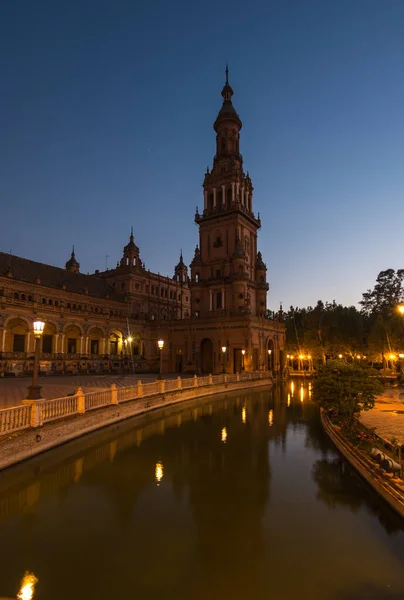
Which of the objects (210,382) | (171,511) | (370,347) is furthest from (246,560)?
(370,347)

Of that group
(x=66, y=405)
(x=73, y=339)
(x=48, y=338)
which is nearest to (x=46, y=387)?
(x=66, y=405)

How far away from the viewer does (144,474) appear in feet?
33.8

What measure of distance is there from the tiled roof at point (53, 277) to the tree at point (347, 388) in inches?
1417

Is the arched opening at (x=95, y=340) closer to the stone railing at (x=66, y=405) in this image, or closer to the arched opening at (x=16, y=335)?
the arched opening at (x=16, y=335)

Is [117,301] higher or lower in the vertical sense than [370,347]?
higher

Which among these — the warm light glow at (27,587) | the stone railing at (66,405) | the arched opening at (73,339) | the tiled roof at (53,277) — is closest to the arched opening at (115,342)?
the arched opening at (73,339)

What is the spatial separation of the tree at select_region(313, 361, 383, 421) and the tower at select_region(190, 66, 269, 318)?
32.5m

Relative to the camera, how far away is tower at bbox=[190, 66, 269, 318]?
50.8 m

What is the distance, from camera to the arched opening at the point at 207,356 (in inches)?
1992

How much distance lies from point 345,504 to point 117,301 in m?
48.0

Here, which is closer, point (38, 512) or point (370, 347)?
point (38, 512)

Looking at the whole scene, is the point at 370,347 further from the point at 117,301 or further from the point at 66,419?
the point at 66,419

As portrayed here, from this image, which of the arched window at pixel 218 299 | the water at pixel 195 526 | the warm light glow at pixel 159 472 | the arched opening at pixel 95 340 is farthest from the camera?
the arched window at pixel 218 299

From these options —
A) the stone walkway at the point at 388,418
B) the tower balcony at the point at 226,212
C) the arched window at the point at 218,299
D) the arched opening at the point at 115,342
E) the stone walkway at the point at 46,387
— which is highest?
the tower balcony at the point at 226,212
